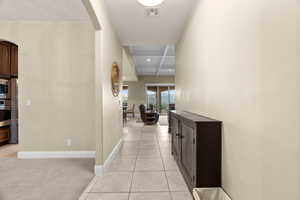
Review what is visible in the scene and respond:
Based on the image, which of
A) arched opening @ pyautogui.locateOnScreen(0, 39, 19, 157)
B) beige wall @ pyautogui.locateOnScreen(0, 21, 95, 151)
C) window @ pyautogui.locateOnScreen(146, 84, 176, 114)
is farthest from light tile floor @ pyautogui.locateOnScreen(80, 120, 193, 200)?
window @ pyautogui.locateOnScreen(146, 84, 176, 114)

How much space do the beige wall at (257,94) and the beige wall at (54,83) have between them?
253cm

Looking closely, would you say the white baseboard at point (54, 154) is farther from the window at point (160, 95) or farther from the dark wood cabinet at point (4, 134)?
the window at point (160, 95)

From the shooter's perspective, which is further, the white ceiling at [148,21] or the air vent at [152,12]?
the air vent at [152,12]

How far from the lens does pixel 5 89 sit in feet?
13.0

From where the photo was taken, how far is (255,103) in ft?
3.56

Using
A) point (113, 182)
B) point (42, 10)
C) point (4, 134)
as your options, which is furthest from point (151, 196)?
point (4, 134)

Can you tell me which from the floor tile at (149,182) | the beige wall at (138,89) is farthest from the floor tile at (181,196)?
the beige wall at (138,89)

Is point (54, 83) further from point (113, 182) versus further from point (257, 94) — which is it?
point (257, 94)

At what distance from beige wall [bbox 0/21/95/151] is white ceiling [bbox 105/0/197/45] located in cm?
89

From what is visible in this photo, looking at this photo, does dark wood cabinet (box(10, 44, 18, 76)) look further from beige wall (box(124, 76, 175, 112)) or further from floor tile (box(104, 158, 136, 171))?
beige wall (box(124, 76, 175, 112))

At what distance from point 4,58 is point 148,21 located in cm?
378

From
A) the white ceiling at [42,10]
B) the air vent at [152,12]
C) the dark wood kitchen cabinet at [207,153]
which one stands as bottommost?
the dark wood kitchen cabinet at [207,153]

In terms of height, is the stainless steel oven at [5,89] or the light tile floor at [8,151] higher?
the stainless steel oven at [5,89]

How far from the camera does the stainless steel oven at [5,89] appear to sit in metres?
3.88
